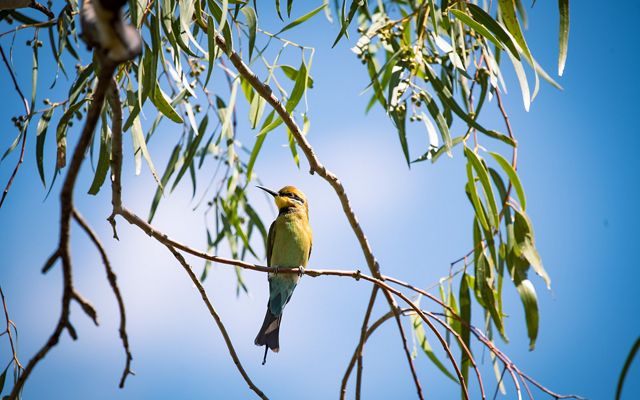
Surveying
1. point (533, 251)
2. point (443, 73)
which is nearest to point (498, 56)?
point (443, 73)

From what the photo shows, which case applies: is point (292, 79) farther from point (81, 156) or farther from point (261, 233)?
point (81, 156)

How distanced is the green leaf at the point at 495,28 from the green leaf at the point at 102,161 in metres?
1.18

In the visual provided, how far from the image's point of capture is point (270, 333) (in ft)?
10.3

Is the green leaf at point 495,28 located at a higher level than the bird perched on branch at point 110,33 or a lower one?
higher

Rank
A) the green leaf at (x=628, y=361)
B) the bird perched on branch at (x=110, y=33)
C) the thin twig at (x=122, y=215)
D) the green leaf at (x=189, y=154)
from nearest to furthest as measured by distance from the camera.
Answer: the bird perched on branch at (x=110, y=33) → the green leaf at (x=628, y=361) → the thin twig at (x=122, y=215) → the green leaf at (x=189, y=154)

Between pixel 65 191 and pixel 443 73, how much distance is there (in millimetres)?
1942

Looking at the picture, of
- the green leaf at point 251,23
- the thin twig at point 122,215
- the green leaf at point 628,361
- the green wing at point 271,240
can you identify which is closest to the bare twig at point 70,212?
the thin twig at point 122,215

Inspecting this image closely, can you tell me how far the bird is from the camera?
317cm

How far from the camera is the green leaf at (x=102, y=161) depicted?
5.98 ft

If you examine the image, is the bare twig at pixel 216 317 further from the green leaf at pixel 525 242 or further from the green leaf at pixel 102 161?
the green leaf at pixel 525 242

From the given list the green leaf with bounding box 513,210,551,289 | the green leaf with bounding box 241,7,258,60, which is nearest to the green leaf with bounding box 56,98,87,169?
the green leaf with bounding box 241,7,258,60

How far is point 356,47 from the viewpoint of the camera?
2.40 metres

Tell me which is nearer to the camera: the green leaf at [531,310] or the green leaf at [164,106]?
the green leaf at [164,106]

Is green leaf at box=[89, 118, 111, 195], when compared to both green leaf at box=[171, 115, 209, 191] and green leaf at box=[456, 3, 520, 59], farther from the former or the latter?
green leaf at box=[456, 3, 520, 59]
